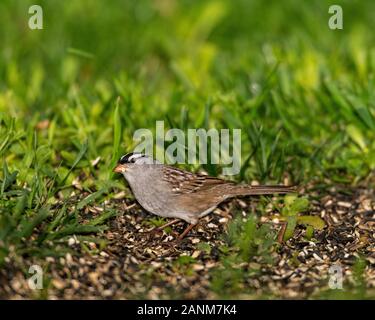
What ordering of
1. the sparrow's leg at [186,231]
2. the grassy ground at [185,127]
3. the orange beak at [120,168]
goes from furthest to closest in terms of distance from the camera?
the orange beak at [120,168] → the sparrow's leg at [186,231] → the grassy ground at [185,127]

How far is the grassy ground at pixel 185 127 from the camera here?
17.8 ft

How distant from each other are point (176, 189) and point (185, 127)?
0.99 metres

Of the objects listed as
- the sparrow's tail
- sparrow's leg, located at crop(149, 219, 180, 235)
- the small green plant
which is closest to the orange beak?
sparrow's leg, located at crop(149, 219, 180, 235)

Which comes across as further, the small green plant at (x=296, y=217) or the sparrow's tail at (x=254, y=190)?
the sparrow's tail at (x=254, y=190)

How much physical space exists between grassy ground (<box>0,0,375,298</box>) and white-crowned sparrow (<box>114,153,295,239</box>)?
185 mm

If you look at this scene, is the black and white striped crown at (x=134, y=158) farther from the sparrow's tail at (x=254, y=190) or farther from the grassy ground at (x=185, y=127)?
the sparrow's tail at (x=254, y=190)

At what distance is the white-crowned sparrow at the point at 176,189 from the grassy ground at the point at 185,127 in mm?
185

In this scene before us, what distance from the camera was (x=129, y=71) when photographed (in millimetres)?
8852

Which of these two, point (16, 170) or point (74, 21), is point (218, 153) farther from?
point (74, 21)

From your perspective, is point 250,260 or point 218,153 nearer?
point 250,260

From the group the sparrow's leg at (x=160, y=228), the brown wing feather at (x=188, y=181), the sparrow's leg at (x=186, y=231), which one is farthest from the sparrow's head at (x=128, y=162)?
the sparrow's leg at (x=186, y=231)

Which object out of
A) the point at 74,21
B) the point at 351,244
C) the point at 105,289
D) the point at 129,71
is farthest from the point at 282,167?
the point at 74,21

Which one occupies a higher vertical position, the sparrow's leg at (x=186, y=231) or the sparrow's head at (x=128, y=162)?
the sparrow's head at (x=128, y=162)
